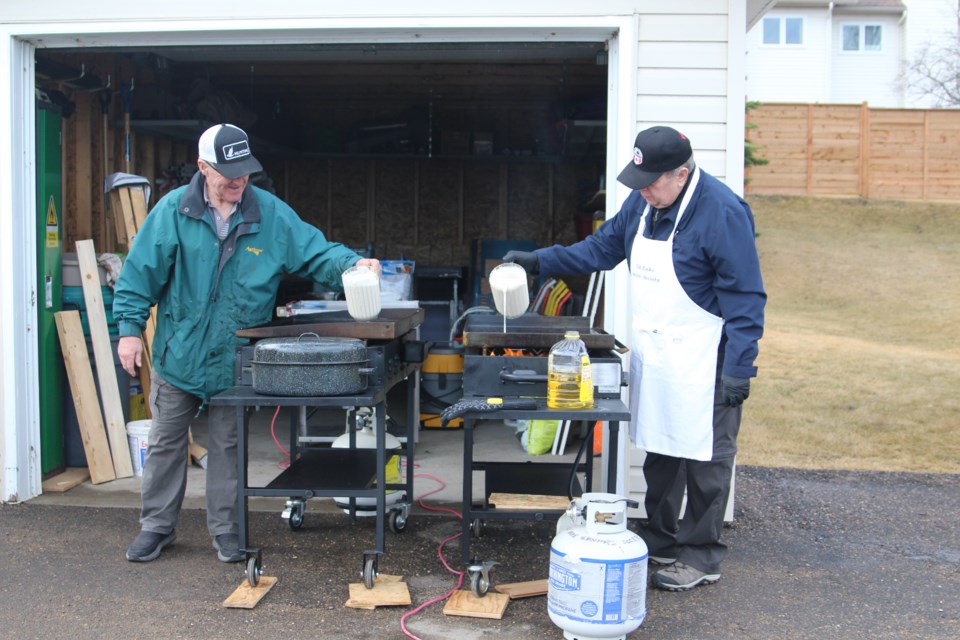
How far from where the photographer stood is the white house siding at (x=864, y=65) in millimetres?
25031

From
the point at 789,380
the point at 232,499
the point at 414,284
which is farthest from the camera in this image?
the point at 789,380

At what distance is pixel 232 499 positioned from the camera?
4137mm

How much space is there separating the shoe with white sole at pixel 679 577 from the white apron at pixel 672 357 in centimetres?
50

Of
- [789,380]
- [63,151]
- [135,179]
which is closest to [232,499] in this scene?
[135,179]

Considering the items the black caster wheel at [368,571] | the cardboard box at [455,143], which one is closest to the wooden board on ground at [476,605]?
the black caster wheel at [368,571]

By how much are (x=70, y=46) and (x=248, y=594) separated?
312 centimetres

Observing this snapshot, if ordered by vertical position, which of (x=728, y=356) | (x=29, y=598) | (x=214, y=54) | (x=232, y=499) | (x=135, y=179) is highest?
(x=214, y=54)

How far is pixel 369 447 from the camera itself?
4.97 m

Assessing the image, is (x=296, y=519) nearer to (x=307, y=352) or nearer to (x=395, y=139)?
(x=307, y=352)

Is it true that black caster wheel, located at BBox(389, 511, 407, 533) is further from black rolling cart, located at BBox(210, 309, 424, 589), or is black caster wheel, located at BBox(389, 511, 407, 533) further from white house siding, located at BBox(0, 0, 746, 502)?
white house siding, located at BBox(0, 0, 746, 502)

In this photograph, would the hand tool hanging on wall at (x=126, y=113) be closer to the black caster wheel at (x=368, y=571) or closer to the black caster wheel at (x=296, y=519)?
the black caster wheel at (x=296, y=519)

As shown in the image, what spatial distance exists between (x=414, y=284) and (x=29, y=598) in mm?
5485

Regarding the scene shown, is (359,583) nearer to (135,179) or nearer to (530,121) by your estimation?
(135,179)

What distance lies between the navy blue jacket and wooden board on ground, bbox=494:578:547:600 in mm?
1128
